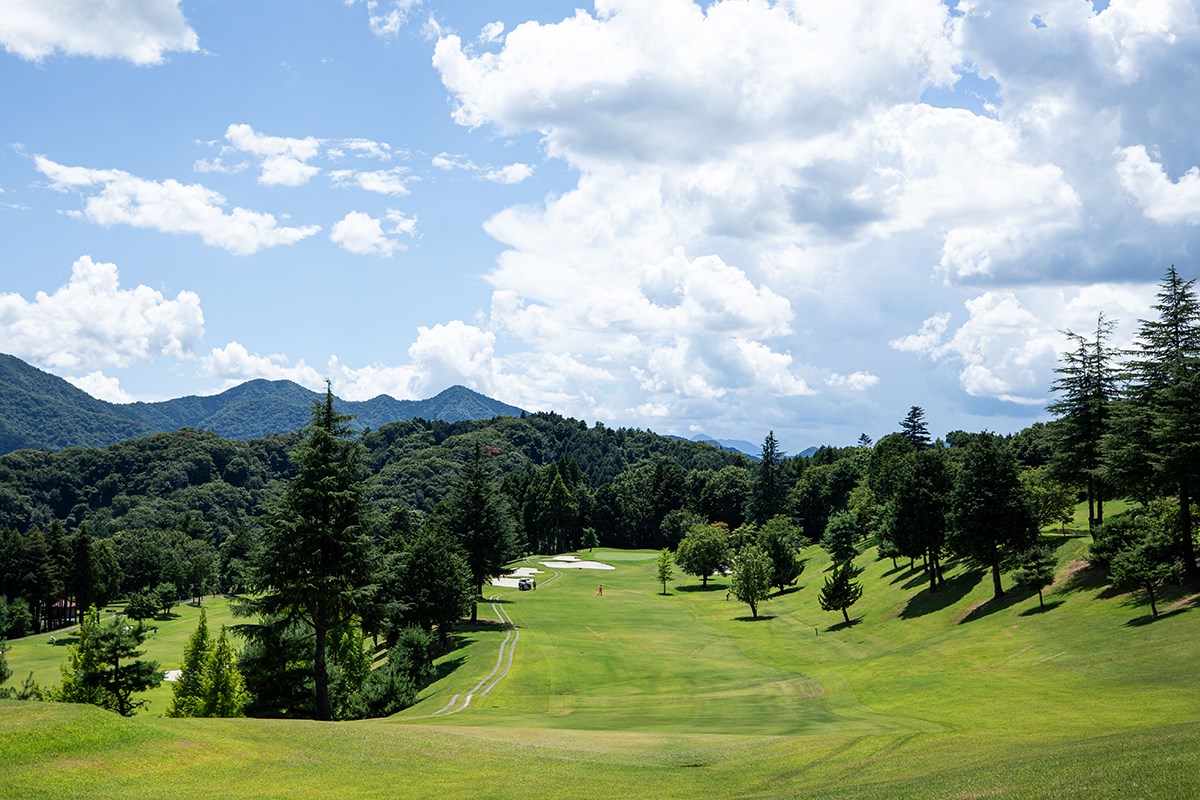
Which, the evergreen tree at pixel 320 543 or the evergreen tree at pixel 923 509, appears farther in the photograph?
the evergreen tree at pixel 923 509

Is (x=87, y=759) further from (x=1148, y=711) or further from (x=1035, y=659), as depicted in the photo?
(x=1035, y=659)

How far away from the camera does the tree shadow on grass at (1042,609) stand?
166 feet

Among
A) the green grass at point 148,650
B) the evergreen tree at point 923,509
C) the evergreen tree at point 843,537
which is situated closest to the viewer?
the green grass at point 148,650

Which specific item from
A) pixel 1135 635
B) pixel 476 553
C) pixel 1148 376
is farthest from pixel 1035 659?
pixel 476 553

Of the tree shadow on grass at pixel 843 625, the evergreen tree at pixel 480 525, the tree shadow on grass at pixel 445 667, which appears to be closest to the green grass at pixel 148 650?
the tree shadow on grass at pixel 445 667

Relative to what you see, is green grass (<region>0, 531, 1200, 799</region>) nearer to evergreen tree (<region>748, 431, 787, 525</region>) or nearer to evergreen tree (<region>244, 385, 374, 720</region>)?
evergreen tree (<region>244, 385, 374, 720</region>)

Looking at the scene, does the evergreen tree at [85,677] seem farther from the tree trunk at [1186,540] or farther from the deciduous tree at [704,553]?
the deciduous tree at [704,553]

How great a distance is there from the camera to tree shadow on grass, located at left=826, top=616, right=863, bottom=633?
69000 millimetres

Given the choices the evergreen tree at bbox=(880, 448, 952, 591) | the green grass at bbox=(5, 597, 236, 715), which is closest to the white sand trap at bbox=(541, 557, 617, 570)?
the green grass at bbox=(5, 597, 236, 715)

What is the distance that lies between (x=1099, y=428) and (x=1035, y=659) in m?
25.6

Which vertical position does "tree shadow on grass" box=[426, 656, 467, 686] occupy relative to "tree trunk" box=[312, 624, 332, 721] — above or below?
below

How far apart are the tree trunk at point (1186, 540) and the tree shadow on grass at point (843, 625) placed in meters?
28.6

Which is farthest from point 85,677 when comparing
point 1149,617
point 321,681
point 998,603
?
point 998,603

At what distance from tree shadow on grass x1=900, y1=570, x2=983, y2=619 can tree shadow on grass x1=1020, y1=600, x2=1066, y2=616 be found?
10437mm
